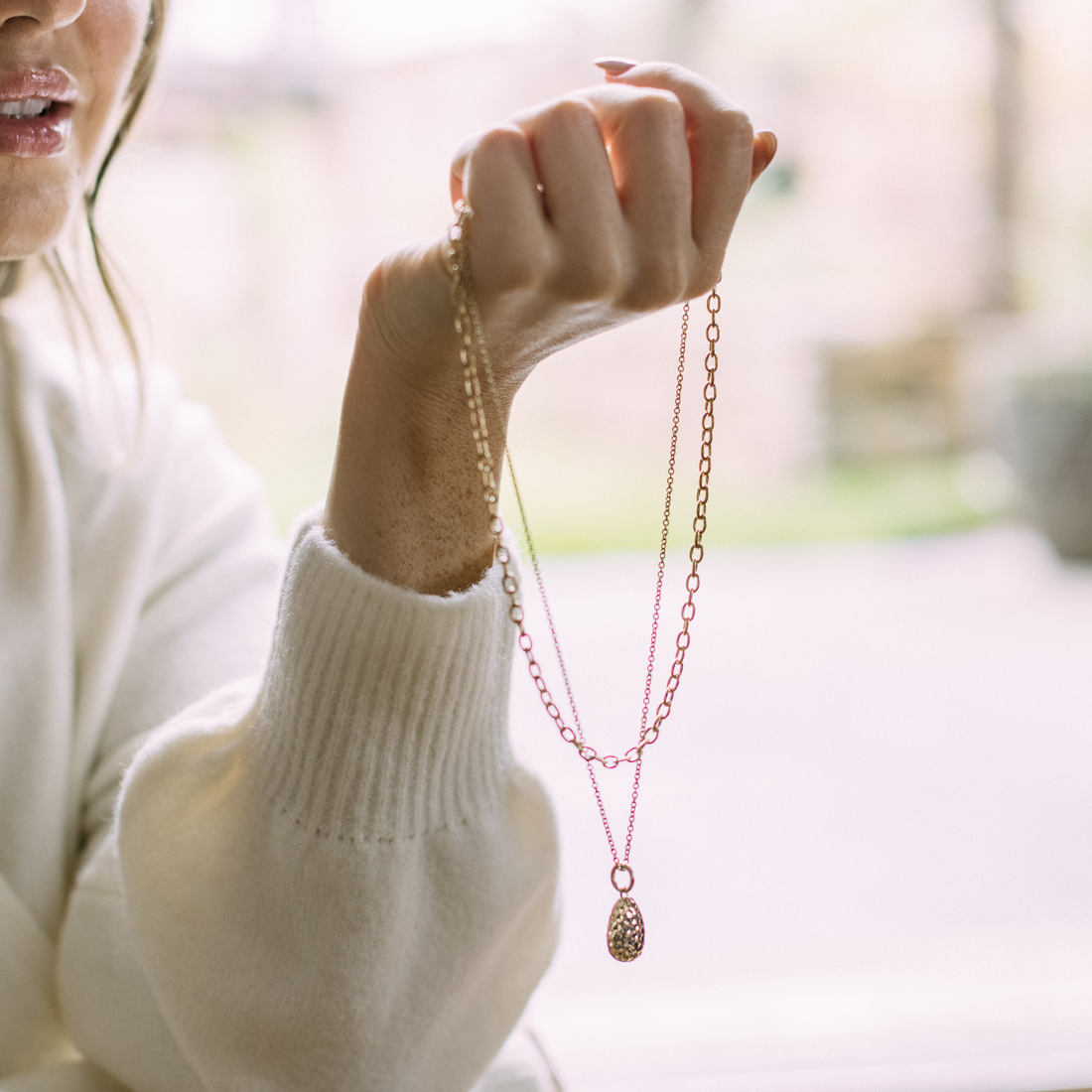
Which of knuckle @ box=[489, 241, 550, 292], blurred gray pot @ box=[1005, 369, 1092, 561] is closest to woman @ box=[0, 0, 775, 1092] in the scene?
knuckle @ box=[489, 241, 550, 292]

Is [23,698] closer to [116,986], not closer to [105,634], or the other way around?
[105,634]

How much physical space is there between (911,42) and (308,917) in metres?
4.67

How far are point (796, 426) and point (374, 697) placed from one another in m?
4.06

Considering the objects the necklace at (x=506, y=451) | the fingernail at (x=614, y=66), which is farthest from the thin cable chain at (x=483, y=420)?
the fingernail at (x=614, y=66)

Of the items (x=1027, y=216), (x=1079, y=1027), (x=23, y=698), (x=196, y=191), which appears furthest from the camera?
(x=1027, y=216)

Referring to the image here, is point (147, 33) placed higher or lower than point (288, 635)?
higher

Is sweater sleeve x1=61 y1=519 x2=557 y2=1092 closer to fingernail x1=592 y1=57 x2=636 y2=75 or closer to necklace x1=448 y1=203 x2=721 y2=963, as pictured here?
necklace x1=448 y1=203 x2=721 y2=963

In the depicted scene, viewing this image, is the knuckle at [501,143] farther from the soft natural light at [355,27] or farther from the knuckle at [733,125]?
the soft natural light at [355,27]

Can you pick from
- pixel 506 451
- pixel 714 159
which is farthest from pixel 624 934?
pixel 714 159

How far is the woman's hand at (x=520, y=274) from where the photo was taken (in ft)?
1.47

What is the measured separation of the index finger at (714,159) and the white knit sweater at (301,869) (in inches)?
7.0

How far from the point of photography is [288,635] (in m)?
0.55

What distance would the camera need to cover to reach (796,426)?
4449mm

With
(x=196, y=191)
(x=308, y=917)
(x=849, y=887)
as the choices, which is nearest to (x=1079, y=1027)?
(x=849, y=887)
